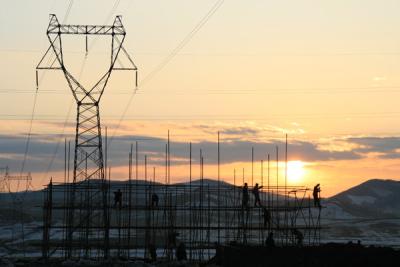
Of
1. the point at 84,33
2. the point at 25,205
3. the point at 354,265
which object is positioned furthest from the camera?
the point at 25,205

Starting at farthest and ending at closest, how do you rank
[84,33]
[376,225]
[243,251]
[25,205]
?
[25,205]
[376,225]
[84,33]
[243,251]

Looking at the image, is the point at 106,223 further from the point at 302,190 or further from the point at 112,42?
the point at 302,190

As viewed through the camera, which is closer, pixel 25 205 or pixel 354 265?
pixel 354 265

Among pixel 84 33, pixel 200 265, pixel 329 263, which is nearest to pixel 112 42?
pixel 84 33

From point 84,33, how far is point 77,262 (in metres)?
11.4

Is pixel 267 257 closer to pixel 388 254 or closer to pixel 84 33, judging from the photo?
pixel 388 254

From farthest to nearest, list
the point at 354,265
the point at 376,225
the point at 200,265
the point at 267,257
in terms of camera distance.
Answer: the point at 376,225, the point at 200,265, the point at 267,257, the point at 354,265

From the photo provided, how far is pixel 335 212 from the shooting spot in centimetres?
17875

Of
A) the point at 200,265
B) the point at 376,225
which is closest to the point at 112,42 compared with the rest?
the point at 200,265

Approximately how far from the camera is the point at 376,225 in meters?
140

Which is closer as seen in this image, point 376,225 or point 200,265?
point 200,265

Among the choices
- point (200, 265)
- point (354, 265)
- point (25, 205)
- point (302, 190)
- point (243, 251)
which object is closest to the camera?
point (354, 265)

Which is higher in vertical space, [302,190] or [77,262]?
[302,190]

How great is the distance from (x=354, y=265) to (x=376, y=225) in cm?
11367
